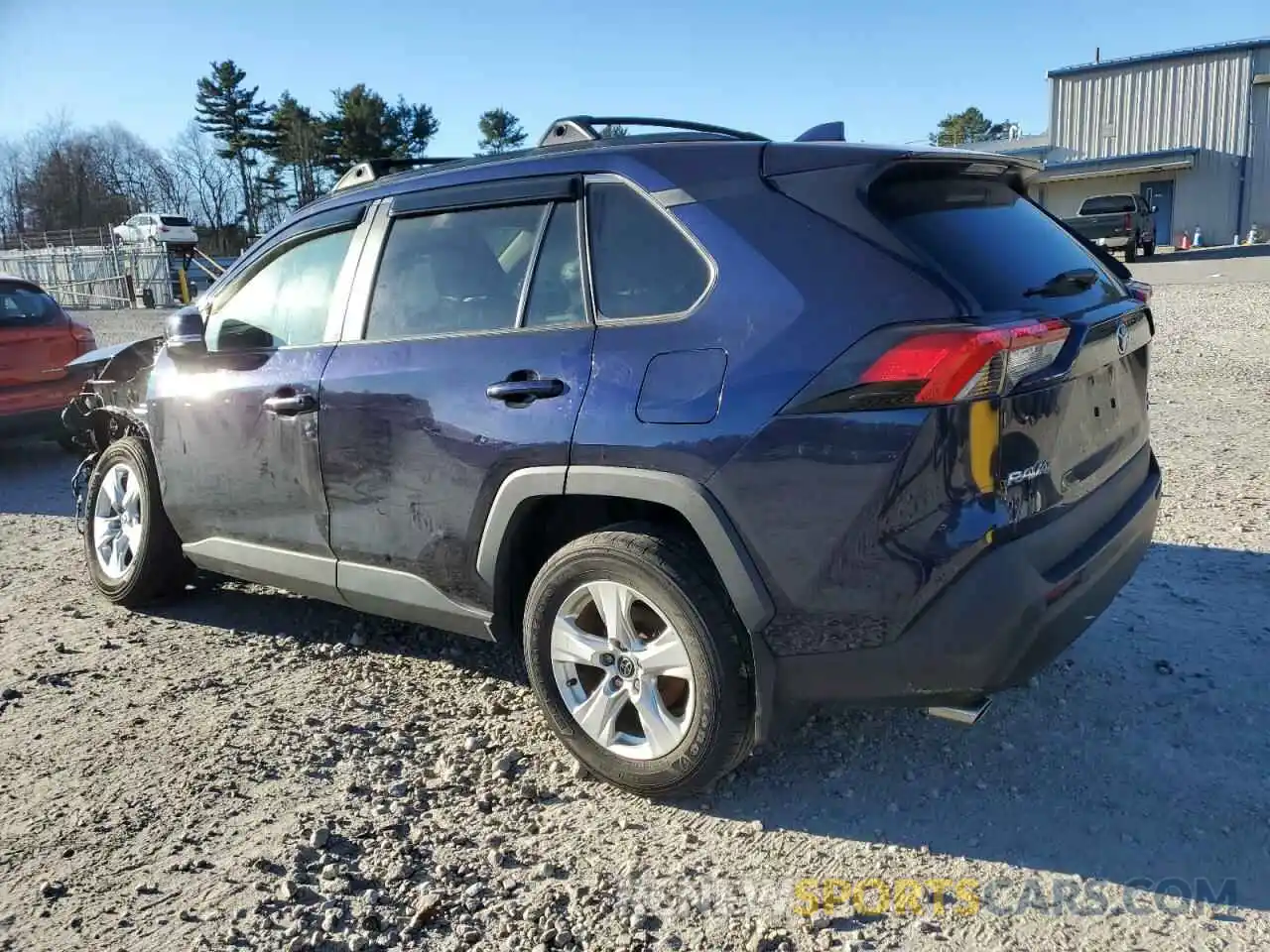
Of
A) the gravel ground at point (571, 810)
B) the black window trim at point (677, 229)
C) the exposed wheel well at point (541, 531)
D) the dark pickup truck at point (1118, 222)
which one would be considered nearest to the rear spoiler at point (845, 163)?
the black window trim at point (677, 229)

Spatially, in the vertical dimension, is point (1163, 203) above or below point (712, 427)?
above

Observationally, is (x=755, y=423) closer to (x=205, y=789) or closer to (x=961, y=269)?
(x=961, y=269)

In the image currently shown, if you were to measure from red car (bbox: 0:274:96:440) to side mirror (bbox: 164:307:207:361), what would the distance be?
16.1 feet

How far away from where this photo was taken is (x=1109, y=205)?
29422 millimetres

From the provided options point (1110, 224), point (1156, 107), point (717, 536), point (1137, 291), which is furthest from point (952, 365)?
point (1156, 107)

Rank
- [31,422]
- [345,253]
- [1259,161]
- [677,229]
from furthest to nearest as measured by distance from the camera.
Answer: [1259,161]
[31,422]
[345,253]
[677,229]

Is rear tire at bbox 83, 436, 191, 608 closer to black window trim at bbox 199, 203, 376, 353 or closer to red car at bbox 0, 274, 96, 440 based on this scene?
black window trim at bbox 199, 203, 376, 353

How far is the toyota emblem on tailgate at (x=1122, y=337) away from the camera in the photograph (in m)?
3.01

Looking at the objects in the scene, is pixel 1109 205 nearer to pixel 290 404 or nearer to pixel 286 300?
pixel 286 300

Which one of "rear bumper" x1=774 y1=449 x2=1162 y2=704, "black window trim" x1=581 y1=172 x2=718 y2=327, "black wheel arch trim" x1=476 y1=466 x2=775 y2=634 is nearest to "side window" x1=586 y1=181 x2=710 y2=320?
"black window trim" x1=581 y1=172 x2=718 y2=327

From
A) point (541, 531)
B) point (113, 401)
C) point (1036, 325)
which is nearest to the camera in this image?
point (1036, 325)

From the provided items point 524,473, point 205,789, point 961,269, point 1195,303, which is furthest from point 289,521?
point 1195,303

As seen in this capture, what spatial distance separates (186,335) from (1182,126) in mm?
46214

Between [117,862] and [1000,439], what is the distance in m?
2.70
